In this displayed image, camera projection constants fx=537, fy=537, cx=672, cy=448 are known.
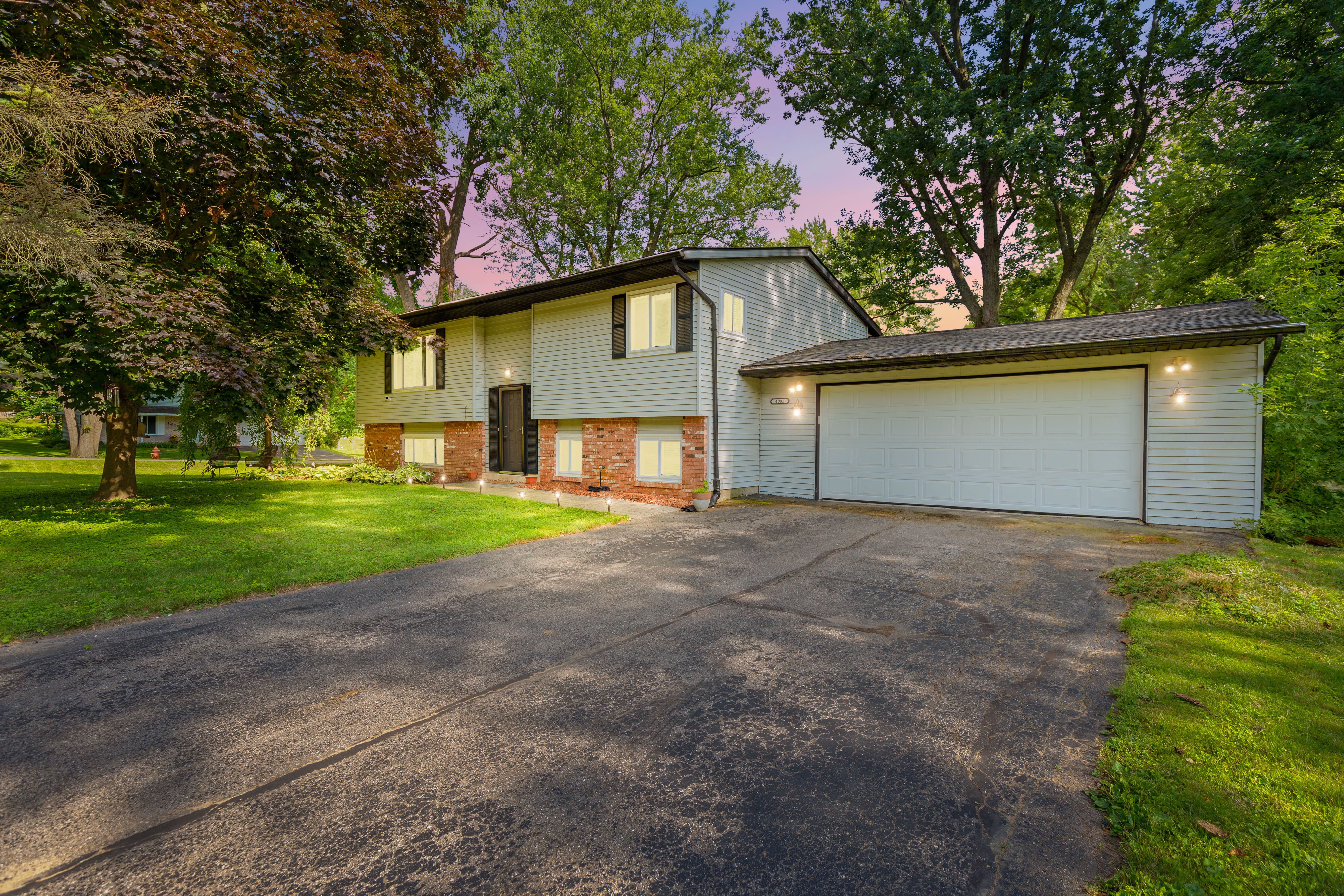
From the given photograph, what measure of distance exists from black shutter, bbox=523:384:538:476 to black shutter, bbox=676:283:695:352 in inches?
206

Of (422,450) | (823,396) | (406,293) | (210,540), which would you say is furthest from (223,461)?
(823,396)

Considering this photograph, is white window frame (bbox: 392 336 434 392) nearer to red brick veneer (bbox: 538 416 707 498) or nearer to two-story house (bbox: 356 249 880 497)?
two-story house (bbox: 356 249 880 497)

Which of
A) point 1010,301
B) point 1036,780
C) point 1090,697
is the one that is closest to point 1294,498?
point 1090,697

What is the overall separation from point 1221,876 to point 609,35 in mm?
26905

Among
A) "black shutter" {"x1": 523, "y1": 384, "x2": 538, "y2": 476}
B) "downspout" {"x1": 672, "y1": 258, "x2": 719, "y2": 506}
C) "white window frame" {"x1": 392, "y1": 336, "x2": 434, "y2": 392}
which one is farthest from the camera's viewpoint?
"white window frame" {"x1": 392, "y1": 336, "x2": 434, "y2": 392}

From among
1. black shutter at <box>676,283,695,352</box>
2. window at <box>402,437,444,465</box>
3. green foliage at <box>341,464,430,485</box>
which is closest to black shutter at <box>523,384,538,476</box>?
window at <box>402,437,444,465</box>

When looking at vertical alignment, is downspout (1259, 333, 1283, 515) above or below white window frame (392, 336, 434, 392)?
below

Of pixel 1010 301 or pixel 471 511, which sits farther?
pixel 1010 301

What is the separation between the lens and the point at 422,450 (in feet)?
55.7

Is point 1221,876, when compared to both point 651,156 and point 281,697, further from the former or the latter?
point 651,156

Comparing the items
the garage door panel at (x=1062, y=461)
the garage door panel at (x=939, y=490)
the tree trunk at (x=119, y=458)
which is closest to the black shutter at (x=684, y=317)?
the garage door panel at (x=939, y=490)

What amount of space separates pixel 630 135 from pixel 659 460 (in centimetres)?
1684

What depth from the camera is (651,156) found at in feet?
76.6

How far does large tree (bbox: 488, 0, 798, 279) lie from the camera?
2133cm
